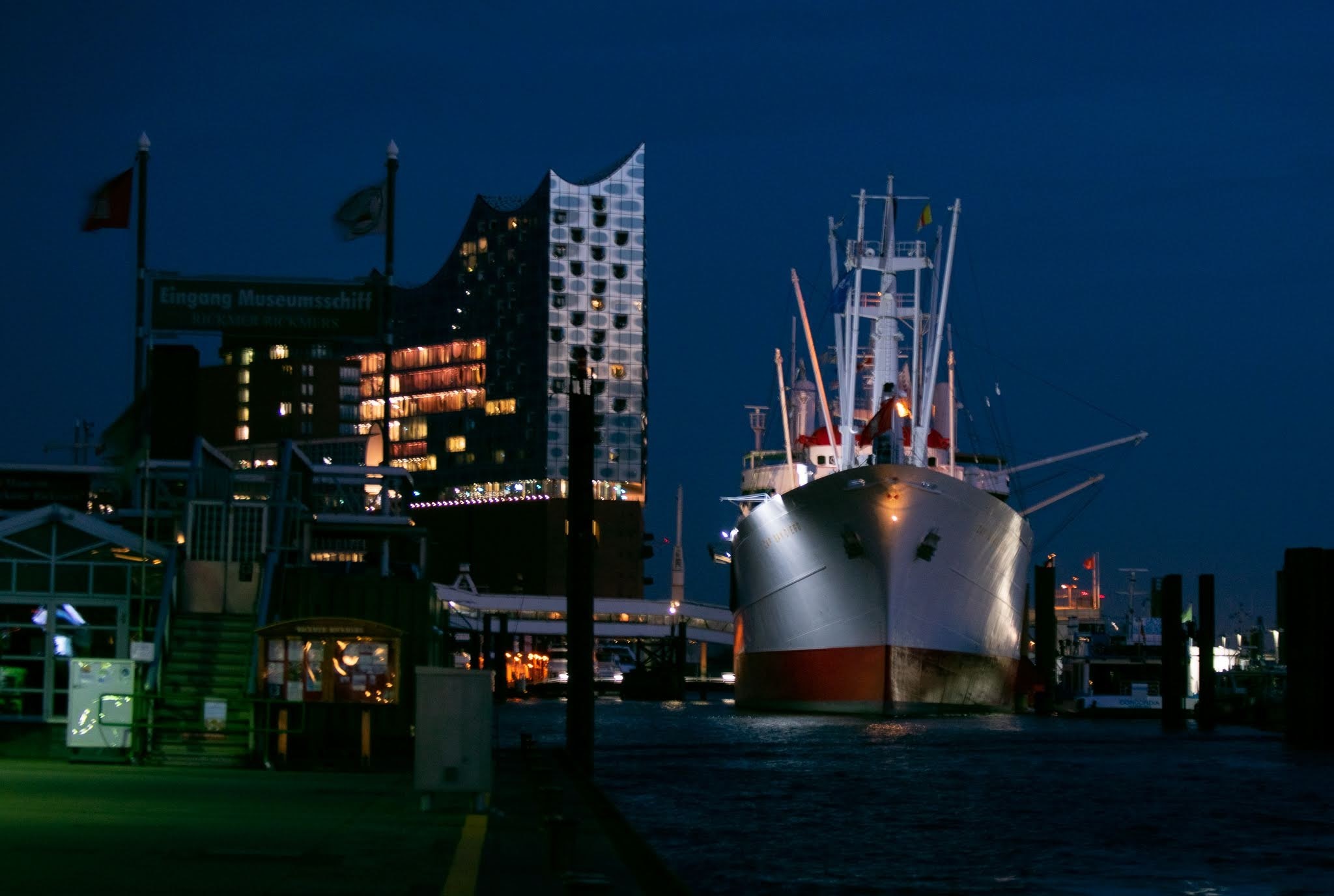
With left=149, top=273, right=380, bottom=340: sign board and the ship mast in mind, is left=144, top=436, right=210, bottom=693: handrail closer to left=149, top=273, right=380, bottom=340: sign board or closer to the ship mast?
left=149, top=273, right=380, bottom=340: sign board

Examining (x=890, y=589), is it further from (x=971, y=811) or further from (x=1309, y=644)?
(x=971, y=811)

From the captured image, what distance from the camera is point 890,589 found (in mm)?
55750

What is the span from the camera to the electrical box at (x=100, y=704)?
80.5ft

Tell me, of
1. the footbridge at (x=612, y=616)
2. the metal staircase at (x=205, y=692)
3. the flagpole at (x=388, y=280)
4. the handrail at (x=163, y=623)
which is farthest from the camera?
the footbridge at (x=612, y=616)

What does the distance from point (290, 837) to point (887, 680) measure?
41.3 m

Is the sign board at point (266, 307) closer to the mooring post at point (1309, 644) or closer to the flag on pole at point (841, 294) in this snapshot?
the mooring post at point (1309, 644)

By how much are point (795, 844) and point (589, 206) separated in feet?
498

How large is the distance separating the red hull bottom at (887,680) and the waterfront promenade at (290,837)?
112ft

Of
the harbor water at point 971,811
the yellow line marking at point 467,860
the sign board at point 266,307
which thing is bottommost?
the harbor water at point 971,811

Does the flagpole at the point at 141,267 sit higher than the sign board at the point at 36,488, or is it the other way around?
the flagpole at the point at 141,267

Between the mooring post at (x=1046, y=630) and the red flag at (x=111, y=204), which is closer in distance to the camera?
the red flag at (x=111, y=204)

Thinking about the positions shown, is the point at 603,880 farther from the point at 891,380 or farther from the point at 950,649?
the point at 891,380

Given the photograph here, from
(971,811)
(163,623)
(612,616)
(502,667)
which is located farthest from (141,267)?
(612,616)

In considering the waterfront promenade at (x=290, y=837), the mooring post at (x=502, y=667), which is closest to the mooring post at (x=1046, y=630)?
Answer: the mooring post at (x=502, y=667)
